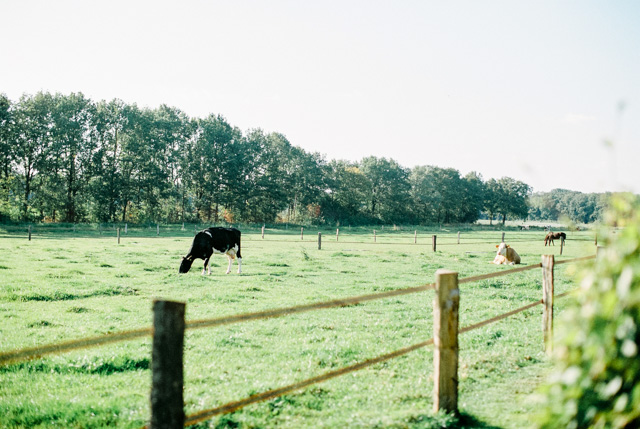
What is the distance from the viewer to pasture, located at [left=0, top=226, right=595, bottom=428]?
16.5ft

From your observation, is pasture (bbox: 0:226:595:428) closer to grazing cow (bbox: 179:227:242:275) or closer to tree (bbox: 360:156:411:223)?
grazing cow (bbox: 179:227:242:275)

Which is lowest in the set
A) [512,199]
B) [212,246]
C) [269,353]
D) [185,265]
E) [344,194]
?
[269,353]

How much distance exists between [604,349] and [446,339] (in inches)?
106

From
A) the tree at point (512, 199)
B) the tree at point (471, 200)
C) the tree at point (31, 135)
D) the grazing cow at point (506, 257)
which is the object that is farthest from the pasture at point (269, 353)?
the tree at point (512, 199)

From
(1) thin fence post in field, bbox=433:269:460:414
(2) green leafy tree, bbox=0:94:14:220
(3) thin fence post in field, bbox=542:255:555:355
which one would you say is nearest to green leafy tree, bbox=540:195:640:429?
(1) thin fence post in field, bbox=433:269:460:414

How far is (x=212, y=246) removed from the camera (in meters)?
19.5

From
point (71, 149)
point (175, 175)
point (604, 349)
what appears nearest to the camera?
point (604, 349)

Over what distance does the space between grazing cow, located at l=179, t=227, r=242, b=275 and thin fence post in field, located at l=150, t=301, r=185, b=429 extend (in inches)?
621

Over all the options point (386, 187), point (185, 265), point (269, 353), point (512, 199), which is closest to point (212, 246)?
point (185, 265)

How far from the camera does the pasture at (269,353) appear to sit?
5.03 m

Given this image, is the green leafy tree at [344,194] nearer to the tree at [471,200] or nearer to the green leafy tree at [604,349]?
the tree at [471,200]

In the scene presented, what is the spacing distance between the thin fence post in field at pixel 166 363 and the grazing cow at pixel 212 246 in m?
15.8

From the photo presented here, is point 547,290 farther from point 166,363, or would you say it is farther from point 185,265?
point 185,265

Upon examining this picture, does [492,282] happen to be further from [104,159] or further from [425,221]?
[425,221]
